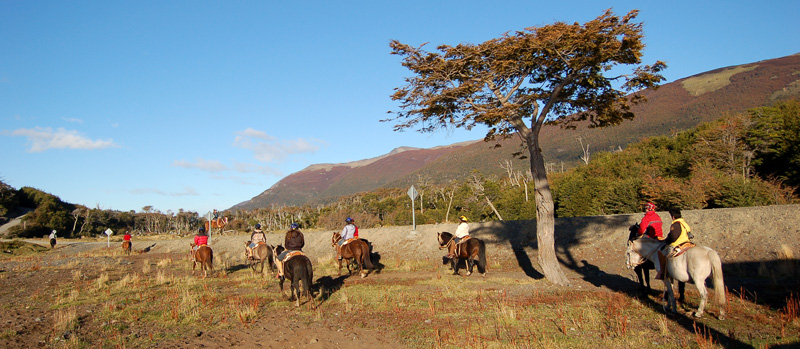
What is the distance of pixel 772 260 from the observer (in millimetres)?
13953

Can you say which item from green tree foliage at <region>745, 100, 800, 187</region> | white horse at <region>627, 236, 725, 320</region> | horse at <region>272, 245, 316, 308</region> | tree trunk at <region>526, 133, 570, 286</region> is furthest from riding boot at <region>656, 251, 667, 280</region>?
green tree foliage at <region>745, 100, 800, 187</region>

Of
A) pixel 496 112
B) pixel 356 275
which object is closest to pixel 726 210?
pixel 496 112

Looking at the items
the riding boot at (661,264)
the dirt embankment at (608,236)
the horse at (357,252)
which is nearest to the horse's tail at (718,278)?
the riding boot at (661,264)

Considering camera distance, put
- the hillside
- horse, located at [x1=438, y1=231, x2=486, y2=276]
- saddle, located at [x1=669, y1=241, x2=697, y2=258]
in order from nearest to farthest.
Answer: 1. saddle, located at [x1=669, y1=241, x2=697, y2=258]
2. horse, located at [x1=438, y1=231, x2=486, y2=276]
3. the hillside

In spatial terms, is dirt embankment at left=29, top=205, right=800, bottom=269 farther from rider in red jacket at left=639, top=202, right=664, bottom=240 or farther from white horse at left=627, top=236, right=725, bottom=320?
white horse at left=627, top=236, right=725, bottom=320

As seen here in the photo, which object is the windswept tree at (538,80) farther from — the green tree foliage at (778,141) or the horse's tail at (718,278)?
the green tree foliage at (778,141)

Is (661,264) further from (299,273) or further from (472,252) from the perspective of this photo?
(299,273)

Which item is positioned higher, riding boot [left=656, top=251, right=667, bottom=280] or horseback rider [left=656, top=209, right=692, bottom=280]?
horseback rider [left=656, top=209, right=692, bottom=280]

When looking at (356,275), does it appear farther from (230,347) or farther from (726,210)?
(726,210)

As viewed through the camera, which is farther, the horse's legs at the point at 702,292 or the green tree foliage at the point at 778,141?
the green tree foliage at the point at 778,141

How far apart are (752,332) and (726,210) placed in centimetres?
1238

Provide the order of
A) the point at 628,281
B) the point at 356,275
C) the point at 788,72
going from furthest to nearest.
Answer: the point at 788,72, the point at 356,275, the point at 628,281

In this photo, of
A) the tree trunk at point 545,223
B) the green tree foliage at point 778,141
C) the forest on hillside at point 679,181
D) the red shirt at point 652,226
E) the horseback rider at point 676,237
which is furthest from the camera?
the green tree foliage at point 778,141

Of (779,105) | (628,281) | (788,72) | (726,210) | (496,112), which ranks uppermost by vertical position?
(788,72)
